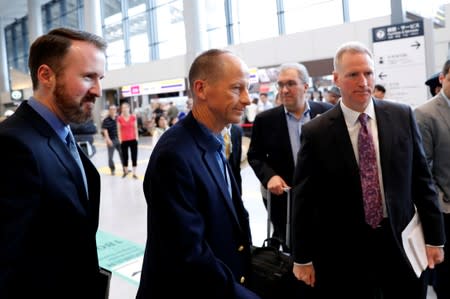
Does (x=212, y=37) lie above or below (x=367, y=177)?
above

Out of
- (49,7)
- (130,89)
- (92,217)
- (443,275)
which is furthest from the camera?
(49,7)

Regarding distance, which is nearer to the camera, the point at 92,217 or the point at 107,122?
the point at 92,217

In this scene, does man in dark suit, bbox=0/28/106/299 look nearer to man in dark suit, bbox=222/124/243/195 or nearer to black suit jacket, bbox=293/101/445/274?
black suit jacket, bbox=293/101/445/274

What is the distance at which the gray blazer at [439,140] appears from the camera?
2240 millimetres

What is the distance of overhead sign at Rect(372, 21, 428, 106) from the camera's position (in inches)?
148

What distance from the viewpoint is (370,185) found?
1809mm

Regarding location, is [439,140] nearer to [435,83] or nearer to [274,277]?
[435,83]

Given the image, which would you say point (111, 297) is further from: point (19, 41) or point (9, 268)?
point (19, 41)

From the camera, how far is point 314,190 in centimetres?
190

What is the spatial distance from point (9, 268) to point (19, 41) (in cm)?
3373

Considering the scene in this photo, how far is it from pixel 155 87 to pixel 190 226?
18.0 m

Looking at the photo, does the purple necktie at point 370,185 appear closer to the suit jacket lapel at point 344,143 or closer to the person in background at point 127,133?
the suit jacket lapel at point 344,143

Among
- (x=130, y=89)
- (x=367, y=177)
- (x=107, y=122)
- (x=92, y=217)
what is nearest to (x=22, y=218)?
(x=92, y=217)

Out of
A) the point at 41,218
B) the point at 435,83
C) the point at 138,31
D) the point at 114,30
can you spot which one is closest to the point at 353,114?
the point at 41,218
